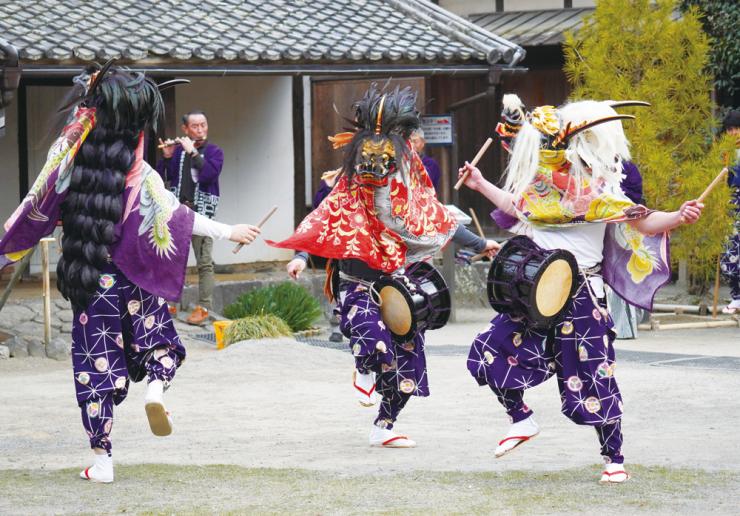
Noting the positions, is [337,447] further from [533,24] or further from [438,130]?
[533,24]

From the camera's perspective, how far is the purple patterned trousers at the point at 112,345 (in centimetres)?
621

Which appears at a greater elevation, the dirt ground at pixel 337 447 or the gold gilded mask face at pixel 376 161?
the gold gilded mask face at pixel 376 161

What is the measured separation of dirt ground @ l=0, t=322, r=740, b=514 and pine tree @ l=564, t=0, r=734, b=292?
2.43 meters

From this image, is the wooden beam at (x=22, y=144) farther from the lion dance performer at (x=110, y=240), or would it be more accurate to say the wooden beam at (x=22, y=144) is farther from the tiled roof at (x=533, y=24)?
the lion dance performer at (x=110, y=240)

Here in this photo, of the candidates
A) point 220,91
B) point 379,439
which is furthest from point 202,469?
point 220,91

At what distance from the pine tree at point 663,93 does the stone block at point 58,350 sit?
5.30 m

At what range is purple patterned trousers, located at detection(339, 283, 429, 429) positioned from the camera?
7.04m

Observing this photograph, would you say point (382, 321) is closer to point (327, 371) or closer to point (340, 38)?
point (327, 371)

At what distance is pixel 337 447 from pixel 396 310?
0.81m

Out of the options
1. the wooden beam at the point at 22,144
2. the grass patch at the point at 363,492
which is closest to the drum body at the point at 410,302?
the grass patch at the point at 363,492

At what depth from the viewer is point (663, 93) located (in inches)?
501

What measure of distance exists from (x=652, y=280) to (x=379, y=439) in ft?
5.61

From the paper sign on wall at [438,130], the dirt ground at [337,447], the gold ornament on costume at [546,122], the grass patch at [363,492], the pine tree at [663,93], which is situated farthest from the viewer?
the paper sign on wall at [438,130]

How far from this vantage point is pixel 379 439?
23.5ft
